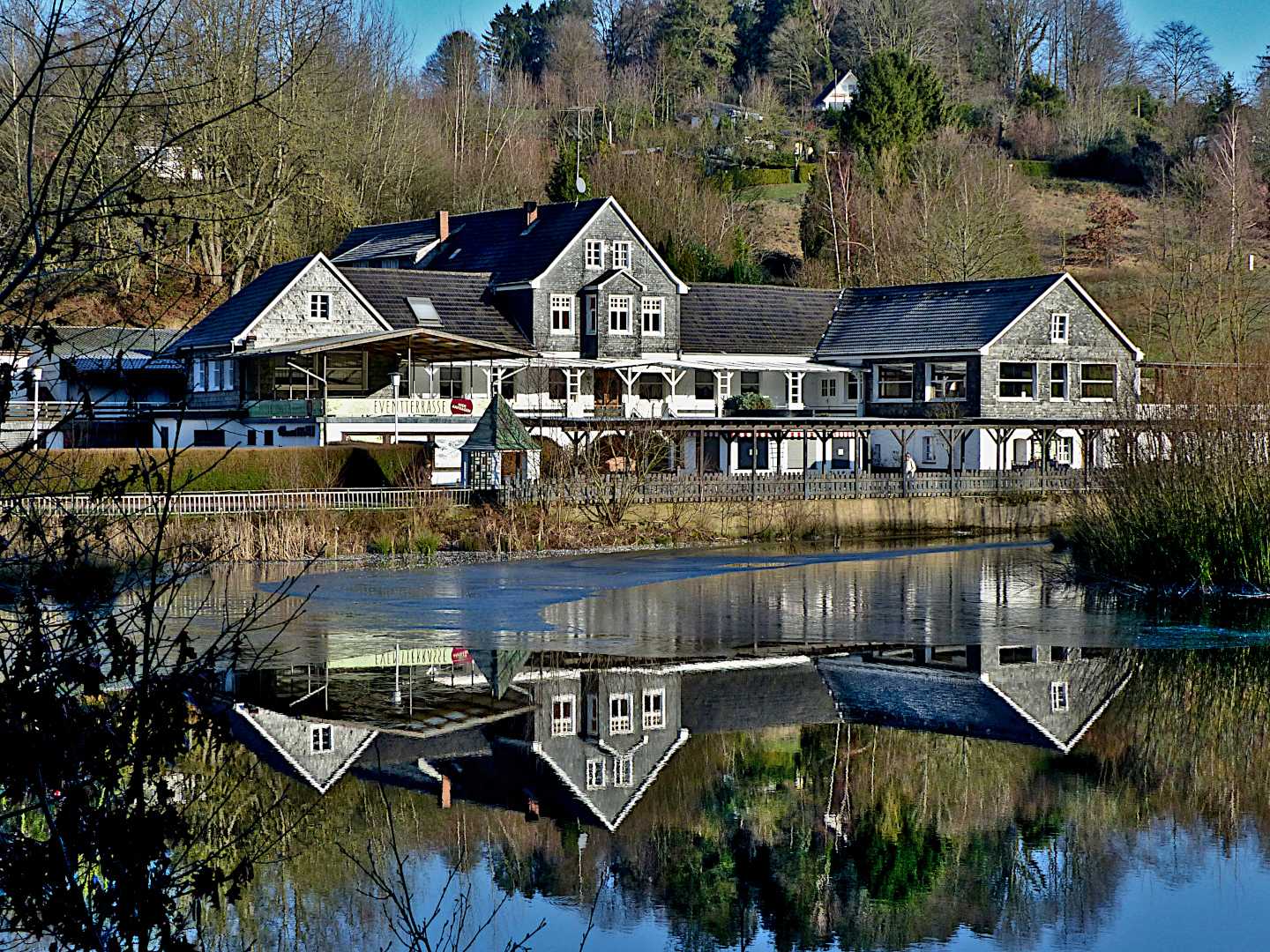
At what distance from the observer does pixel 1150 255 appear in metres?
79.6

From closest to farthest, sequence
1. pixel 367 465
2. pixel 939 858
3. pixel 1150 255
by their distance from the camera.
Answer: pixel 939 858
pixel 367 465
pixel 1150 255

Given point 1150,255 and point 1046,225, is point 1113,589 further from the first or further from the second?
point 1046,225

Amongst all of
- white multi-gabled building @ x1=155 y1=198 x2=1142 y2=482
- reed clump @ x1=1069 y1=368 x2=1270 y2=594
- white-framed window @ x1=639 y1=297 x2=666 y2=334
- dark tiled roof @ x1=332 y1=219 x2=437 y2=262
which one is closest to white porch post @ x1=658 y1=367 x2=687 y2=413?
white multi-gabled building @ x1=155 y1=198 x2=1142 y2=482

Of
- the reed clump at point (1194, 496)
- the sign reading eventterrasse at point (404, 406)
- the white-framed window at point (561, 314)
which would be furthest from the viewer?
the white-framed window at point (561, 314)

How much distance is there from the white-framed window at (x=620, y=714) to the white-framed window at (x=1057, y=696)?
479 centimetres

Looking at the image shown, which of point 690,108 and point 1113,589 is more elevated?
point 690,108

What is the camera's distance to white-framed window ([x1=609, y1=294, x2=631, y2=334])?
53.7 m

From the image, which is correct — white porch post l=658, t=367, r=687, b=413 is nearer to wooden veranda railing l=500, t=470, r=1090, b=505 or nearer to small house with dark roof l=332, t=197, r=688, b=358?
small house with dark roof l=332, t=197, r=688, b=358

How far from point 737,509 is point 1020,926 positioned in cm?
2992

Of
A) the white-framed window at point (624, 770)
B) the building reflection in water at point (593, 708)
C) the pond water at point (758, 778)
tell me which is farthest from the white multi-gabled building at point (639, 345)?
the white-framed window at point (624, 770)

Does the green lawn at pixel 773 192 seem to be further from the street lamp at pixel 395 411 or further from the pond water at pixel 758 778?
the pond water at pixel 758 778

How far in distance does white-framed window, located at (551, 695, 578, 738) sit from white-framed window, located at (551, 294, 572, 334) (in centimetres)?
3579

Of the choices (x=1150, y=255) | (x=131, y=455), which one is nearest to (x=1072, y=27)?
(x=1150, y=255)

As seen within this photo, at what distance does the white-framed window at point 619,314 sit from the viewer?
53656 mm
